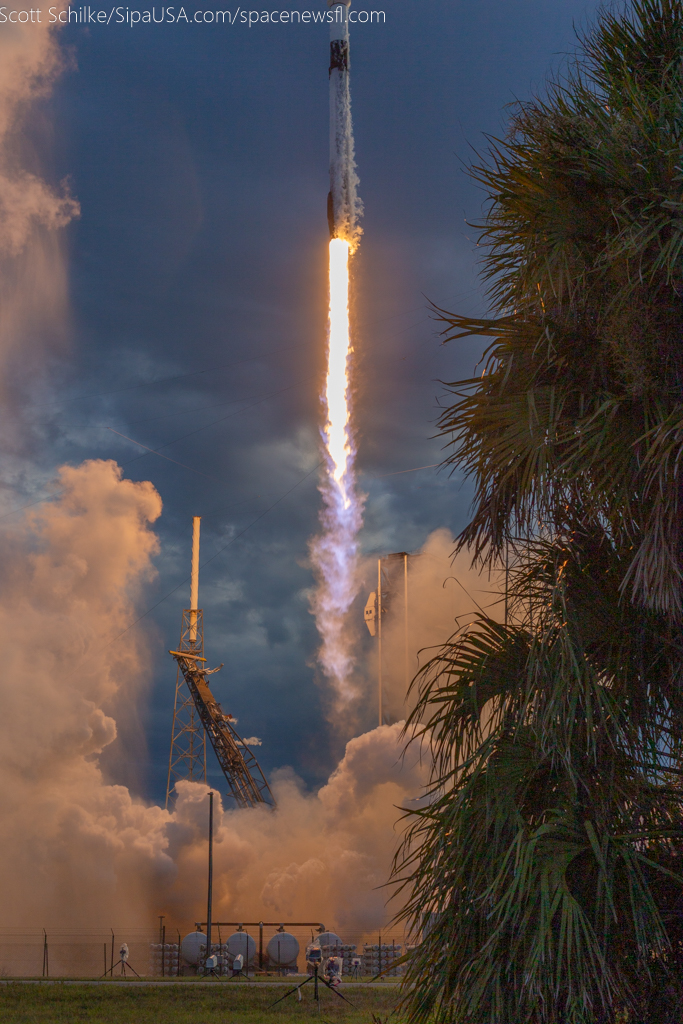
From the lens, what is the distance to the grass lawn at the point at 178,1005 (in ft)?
57.6

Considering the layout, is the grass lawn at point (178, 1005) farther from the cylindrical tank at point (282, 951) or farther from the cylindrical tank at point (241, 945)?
the cylindrical tank at point (241, 945)

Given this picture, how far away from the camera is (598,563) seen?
7422 mm

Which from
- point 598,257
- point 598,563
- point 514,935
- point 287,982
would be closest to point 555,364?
point 598,257

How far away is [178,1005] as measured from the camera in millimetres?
19797

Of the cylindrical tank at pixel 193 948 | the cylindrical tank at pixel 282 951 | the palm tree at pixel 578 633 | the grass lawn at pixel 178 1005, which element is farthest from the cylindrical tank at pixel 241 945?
the palm tree at pixel 578 633

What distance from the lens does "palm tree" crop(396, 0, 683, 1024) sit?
6211mm

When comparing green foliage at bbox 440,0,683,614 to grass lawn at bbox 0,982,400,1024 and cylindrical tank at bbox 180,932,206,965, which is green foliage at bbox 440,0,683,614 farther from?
cylindrical tank at bbox 180,932,206,965

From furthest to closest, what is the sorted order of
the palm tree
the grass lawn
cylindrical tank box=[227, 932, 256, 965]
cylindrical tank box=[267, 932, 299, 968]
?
1. cylindrical tank box=[227, 932, 256, 965]
2. cylindrical tank box=[267, 932, 299, 968]
3. the grass lawn
4. the palm tree

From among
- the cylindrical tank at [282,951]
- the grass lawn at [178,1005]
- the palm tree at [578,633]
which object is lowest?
the cylindrical tank at [282,951]

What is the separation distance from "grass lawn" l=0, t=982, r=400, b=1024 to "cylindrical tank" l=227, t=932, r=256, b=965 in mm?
10948

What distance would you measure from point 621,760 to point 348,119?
93.4 ft

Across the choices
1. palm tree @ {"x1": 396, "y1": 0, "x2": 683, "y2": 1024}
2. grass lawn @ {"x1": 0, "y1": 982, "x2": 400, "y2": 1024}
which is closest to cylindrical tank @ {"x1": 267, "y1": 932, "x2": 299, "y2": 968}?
grass lawn @ {"x1": 0, "y1": 982, "x2": 400, "y2": 1024}

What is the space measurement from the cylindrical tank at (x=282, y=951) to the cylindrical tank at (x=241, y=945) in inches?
31.0

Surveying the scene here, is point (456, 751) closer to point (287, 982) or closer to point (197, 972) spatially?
point (287, 982)
